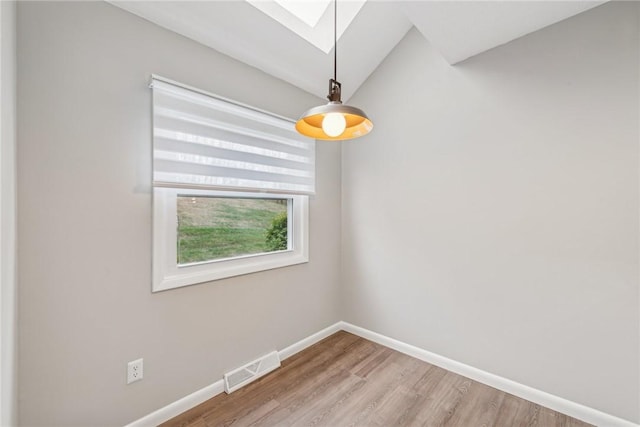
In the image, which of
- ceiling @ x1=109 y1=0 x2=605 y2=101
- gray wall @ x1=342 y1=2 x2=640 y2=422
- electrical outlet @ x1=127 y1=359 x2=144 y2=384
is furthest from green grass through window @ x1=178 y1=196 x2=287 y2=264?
ceiling @ x1=109 y1=0 x2=605 y2=101

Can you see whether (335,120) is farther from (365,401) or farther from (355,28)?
(365,401)

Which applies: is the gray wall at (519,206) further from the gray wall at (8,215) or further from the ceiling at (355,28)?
the gray wall at (8,215)

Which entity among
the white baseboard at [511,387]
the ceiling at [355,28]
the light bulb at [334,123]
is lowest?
the white baseboard at [511,387]

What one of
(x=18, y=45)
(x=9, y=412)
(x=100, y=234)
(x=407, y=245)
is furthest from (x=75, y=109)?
(x=407, y=245)

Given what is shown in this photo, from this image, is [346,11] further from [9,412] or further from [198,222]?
[9,412]

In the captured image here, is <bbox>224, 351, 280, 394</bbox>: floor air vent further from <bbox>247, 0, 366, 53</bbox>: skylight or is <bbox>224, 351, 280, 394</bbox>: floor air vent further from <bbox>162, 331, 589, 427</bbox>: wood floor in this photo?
<bbox>247, 0, 366, 53</bbox>: skylight

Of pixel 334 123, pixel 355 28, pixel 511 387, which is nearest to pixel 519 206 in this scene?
pixel 511 387

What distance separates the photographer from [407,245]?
8.07ft

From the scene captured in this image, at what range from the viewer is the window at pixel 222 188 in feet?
5.39

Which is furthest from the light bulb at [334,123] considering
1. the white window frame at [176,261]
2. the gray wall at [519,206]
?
the gray wall at [519,206]

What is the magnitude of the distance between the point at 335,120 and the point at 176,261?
1.32 m

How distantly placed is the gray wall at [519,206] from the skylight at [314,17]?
605 millimetres

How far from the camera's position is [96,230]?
56.4 inches

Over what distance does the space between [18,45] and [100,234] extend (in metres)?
0.91
